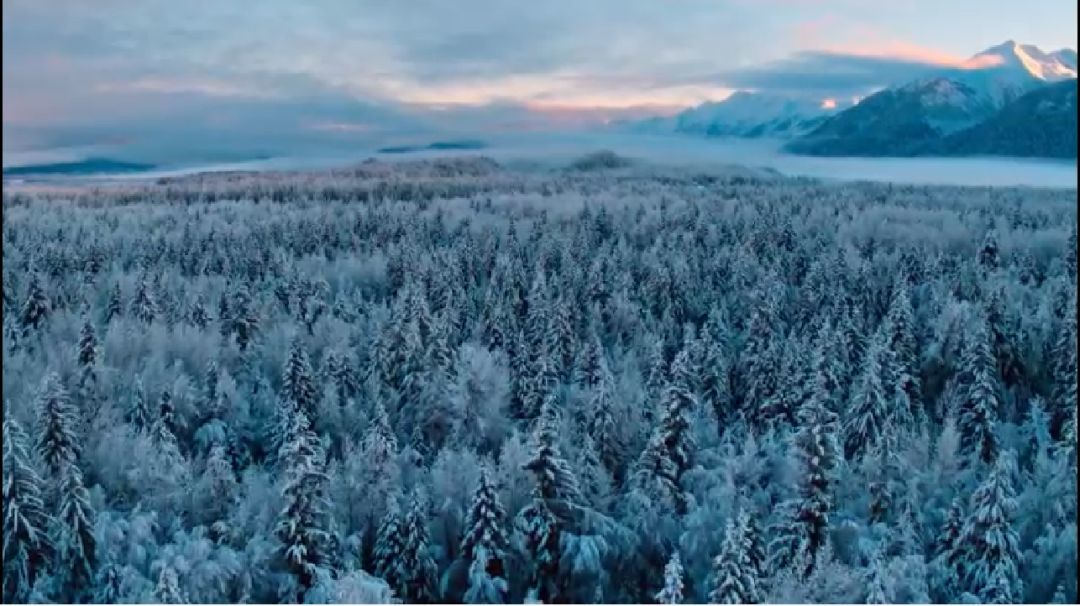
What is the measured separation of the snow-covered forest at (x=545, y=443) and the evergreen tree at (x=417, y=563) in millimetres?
73

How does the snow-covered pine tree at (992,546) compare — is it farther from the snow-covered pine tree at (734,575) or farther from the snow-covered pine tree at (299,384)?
the snow-covered pine tree at (299,384)

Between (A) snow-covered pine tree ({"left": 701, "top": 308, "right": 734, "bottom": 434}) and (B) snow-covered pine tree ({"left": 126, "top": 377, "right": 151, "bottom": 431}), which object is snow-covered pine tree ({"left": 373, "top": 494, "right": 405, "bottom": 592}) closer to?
(B) snow-covered pine tree ({"left": 126, "top": 377, "right": 151, "bottom": 431})

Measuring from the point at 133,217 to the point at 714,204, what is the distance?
90658 millimetres

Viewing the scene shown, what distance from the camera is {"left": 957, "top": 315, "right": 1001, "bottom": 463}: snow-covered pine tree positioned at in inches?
1117

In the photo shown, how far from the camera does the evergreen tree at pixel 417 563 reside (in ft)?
67.8

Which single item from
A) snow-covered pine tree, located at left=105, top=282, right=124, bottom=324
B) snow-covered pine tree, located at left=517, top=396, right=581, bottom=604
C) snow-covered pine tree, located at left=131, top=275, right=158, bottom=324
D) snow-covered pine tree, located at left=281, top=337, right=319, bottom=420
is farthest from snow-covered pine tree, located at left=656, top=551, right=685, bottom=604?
snow-covered pine tree, located at left=105, top=282, right=124, bottom=324

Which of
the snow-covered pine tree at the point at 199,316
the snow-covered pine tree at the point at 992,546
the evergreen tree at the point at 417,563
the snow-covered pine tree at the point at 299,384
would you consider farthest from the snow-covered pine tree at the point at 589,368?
the snow-covered pine tree at the point at 199,316

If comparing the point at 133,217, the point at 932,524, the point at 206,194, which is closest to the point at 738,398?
the point at 932,524

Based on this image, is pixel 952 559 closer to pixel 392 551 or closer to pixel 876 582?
pixel 876 582

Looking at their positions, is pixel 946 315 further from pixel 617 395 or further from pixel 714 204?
pixel 714 204

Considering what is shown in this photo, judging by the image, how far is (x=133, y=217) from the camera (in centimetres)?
11556

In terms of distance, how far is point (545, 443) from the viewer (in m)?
22.5

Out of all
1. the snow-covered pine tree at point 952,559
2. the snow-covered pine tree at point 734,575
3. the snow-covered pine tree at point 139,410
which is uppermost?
the snow-covered pine tree at point 139,410

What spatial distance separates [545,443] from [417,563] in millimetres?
4849
